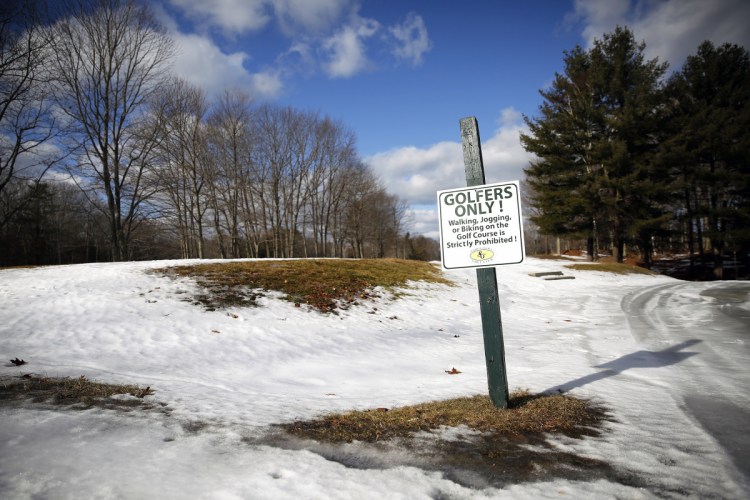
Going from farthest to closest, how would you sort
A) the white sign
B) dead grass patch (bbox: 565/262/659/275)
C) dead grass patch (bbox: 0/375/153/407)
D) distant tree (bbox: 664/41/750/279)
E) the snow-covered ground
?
distant tree (bbox: 664/41/750/279)
dead grass patch (bbox: 565/262/659/275)
the white sign
dead grass patch (bbox: 0/375/153/407)
the snow-covered ground

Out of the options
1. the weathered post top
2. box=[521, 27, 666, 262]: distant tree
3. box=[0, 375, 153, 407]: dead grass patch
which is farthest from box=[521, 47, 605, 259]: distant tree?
box=[0, 375, 153, 407]: dead grass patch

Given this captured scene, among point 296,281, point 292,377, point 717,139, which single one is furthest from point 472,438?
Result: point 717,139

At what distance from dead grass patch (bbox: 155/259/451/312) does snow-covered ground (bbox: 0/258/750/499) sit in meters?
0.60

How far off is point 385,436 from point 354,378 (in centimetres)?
249

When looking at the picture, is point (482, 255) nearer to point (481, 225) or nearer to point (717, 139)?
point (481, 225)

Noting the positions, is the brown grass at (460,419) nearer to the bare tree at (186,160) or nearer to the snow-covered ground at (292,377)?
the snow-covered ground at (292,377)

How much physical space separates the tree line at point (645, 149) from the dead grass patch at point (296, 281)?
18.8 m

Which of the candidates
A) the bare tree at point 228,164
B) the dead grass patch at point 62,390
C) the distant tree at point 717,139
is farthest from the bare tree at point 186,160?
the distant tree at point 717,139

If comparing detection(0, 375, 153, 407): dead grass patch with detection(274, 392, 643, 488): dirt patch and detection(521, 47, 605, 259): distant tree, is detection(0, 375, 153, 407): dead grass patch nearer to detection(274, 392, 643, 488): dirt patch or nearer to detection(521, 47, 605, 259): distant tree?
detection(274, 392, 643, 488): dirt patch

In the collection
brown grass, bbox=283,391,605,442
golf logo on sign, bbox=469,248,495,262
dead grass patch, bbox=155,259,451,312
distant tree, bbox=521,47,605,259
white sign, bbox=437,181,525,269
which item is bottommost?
brown grass, bbox=283,391,605,442

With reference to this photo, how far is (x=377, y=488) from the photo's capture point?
225cm

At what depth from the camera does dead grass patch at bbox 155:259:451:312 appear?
9.72 meters

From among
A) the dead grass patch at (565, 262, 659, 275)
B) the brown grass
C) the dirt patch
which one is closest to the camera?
the dirt patch

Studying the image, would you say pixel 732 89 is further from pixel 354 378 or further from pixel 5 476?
pixel 5 476
